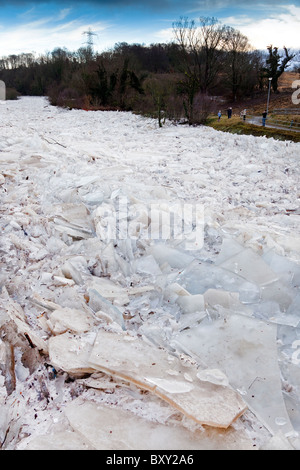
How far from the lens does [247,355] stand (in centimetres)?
221

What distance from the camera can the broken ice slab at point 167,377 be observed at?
1678mm

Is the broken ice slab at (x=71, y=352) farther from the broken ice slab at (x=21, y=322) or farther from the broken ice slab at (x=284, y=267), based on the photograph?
the broken ice slab at (x=284, y=267)

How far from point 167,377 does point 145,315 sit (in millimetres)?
827

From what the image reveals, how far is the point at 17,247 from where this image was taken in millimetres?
3523

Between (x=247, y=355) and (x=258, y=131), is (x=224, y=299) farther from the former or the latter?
(x=258, y=131)

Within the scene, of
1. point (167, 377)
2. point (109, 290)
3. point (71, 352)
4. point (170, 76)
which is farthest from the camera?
point (170, 76)

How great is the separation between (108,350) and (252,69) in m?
36.7

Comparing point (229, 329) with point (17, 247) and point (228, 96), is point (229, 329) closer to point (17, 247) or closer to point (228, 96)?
point (17, 247)

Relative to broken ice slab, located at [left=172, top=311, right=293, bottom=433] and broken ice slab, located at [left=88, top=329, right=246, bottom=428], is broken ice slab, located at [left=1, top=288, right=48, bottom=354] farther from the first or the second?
broken ice slab, located at [left=172, top=311, right=293, bottom=433]

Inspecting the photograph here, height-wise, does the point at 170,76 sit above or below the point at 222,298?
above

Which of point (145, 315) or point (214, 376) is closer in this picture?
point (214, 376)

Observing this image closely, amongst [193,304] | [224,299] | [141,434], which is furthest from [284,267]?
[141,434]

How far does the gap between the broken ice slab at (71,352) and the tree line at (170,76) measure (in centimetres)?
1411

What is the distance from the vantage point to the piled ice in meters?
1.71
